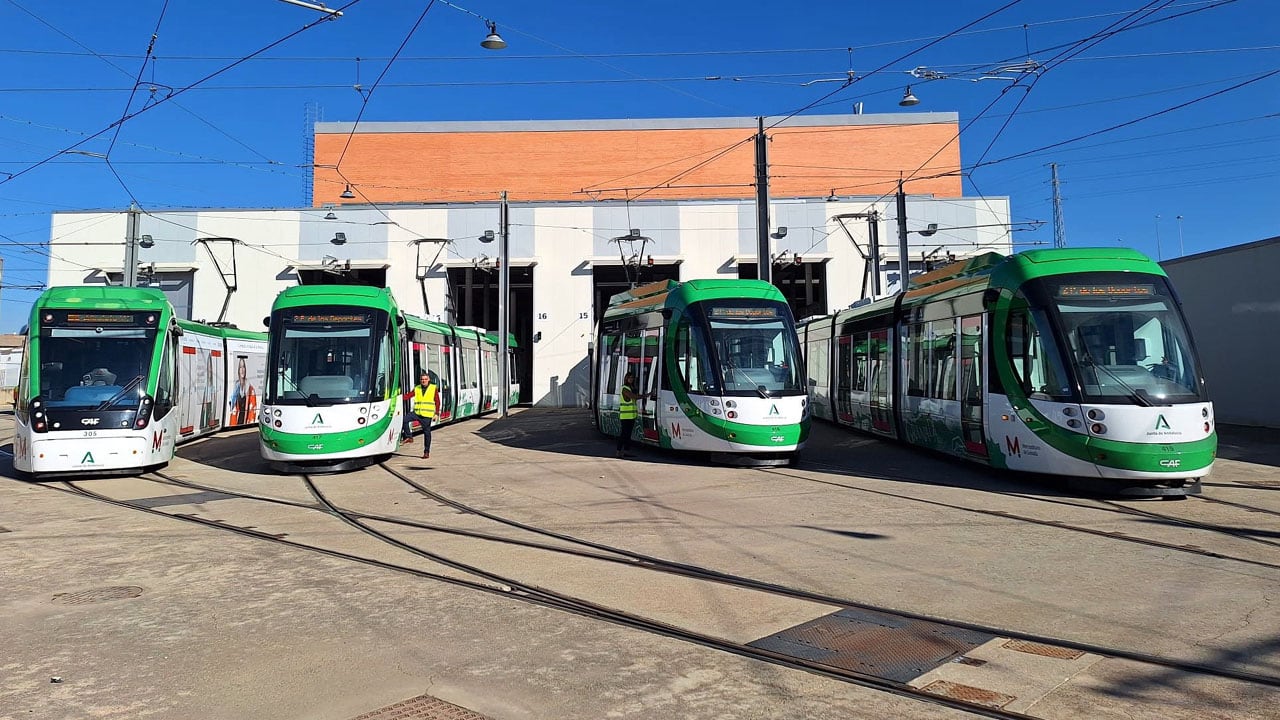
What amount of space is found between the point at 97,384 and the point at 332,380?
350cm

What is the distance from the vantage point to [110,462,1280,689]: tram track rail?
509 cm

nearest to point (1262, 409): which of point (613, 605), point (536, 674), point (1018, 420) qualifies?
point (1018, 420)

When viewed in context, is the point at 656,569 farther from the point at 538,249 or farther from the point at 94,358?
the point at 538,249

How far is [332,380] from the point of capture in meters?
14.7

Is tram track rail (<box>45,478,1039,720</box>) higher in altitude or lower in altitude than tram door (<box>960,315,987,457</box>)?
lower

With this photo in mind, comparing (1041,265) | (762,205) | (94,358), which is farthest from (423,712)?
(762,205)

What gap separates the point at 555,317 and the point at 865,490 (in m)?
25.0

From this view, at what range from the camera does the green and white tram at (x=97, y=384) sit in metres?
13.9

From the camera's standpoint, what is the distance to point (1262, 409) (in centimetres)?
2005

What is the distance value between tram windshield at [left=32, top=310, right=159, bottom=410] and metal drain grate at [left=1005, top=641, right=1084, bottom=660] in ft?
44.3

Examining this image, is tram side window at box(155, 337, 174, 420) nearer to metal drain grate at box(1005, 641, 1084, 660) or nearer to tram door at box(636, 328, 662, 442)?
tram door at box(636, 328, 662, 442)

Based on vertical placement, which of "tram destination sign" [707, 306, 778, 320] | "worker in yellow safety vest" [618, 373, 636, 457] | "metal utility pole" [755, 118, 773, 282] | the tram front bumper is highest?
"metal utility pole" [755, 118, 773, 282]

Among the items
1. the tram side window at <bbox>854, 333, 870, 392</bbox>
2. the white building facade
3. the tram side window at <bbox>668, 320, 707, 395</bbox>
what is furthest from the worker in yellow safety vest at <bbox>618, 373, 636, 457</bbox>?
the white building facade

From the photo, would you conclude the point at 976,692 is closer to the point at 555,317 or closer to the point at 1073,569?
the point at 1073,569
